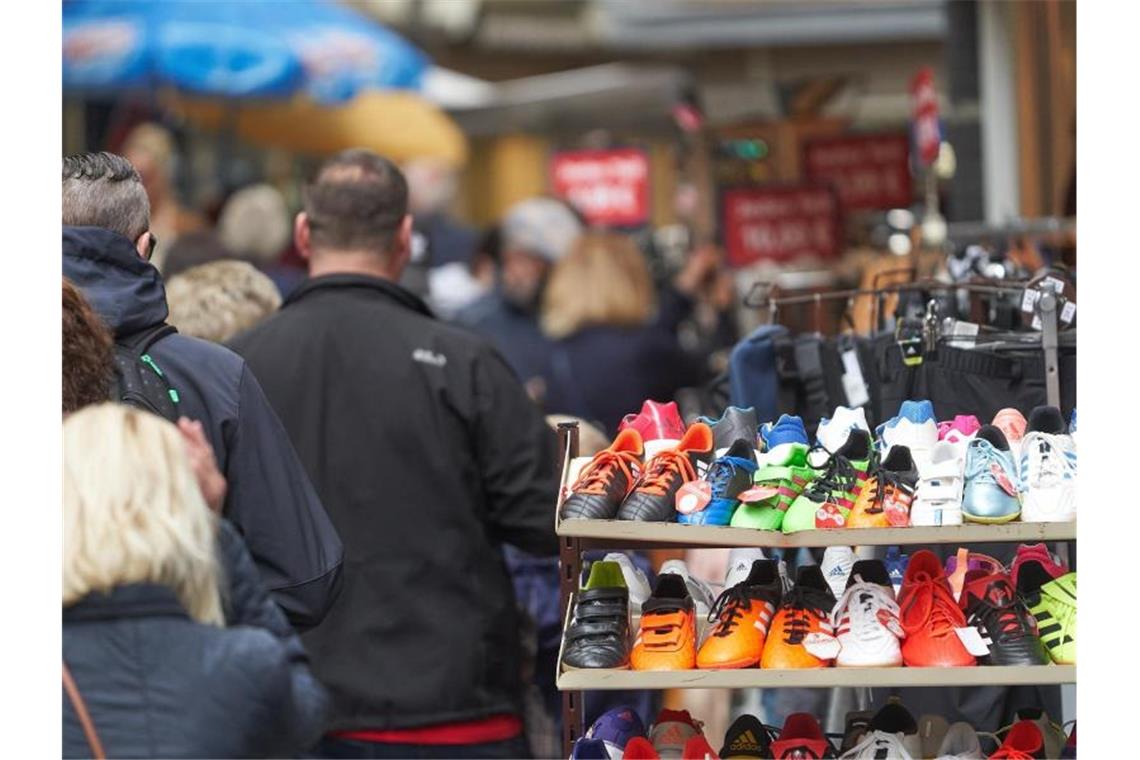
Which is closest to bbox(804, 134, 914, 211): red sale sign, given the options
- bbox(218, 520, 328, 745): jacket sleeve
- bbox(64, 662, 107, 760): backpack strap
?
bbox(218, 520, 328, 745): jacket sleeve

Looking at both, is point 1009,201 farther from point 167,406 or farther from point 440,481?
point 167,406

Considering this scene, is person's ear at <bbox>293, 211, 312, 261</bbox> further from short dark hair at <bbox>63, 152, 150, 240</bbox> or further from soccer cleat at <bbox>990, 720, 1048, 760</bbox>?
soccer cleat at <bbox>990, 720, 1048, 760</bbox>

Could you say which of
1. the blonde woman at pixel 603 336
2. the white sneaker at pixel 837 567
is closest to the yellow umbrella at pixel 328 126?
Result: the blonde woman at pixel 603 336

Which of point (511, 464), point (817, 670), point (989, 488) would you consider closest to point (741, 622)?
point (817, 670)

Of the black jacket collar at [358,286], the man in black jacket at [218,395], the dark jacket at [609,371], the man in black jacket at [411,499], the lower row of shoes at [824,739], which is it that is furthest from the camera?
the dark jacket at [609,371]

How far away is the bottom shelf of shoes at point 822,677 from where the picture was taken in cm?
380

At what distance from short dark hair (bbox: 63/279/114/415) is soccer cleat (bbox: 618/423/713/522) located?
1.04 meters

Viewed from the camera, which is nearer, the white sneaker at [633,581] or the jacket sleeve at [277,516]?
the jacket sleeve at [277,516]

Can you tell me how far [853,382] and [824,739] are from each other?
52.4 inches

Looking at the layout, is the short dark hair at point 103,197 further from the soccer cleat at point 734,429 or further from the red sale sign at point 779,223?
the red sale sign at point 779,223

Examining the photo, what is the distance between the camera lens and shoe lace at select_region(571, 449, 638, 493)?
3982 mm

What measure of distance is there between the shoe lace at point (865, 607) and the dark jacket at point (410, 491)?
128cm

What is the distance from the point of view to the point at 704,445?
4168mm
